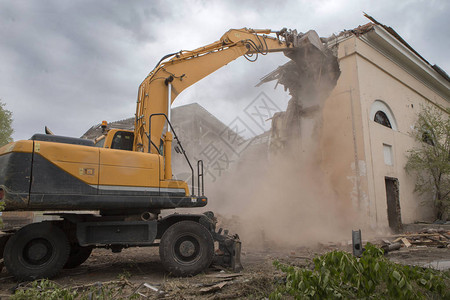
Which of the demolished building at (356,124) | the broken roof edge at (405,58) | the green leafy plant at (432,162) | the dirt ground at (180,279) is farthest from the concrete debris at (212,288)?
the green leafy plant at (432,162)

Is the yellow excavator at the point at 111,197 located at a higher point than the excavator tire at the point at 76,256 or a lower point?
higher

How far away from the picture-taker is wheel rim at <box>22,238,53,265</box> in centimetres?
507

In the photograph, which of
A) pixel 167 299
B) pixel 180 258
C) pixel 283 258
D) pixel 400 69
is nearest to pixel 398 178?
pixel 400 69

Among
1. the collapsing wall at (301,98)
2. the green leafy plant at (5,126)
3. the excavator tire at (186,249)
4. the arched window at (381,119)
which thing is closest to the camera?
the excavator tire at (186,249)

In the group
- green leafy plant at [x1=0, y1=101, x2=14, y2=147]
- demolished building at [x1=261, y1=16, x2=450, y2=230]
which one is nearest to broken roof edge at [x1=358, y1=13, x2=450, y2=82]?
demolished building at [x1=261, y1=16, x2=450, y2=230]

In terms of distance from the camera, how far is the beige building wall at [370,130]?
38.0ft

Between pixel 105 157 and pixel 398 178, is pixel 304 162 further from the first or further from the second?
pixel 105 157

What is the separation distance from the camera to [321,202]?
38.8 ft

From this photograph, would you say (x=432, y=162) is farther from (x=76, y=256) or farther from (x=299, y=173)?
(x=76, y=256)

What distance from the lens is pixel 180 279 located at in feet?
17.0

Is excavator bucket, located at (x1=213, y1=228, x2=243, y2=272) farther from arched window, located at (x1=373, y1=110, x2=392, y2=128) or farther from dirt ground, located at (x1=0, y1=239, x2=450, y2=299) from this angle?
arched window, located at (x1=373, y1=110, x2=392, y2=128)

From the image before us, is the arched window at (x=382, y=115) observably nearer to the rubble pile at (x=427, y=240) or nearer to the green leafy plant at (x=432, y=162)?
the green leafy plant at (x=432, y=162)

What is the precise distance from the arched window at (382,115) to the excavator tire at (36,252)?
12022mm

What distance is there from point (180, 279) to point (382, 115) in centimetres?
1219
